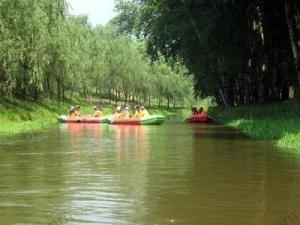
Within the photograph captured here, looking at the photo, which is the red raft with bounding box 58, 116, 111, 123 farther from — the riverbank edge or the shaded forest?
the shaded forest

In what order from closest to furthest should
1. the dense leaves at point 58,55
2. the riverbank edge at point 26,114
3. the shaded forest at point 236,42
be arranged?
the shaded forest at point 236,42 < the riverbank edge at point 26,114 < the dense leaves at point 58,55

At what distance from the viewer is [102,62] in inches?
2356

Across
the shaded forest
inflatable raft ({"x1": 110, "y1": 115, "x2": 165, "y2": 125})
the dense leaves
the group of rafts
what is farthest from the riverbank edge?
the shaded forest

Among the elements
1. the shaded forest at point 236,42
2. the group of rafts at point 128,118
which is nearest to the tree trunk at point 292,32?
the shaded forest at point 236,42

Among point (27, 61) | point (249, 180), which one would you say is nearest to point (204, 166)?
point (249, 180)

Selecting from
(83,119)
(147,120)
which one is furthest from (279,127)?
(83,119)

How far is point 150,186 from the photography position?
10.5 m

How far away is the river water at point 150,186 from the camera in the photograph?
786 cm

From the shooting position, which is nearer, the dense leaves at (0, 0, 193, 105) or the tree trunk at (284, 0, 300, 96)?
the tree trunk at (284, 0, 300, 96)

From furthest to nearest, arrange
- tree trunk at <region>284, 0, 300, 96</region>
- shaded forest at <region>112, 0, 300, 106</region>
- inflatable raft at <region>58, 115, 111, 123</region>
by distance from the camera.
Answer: inflatable raft at <region>58, 115, 111, 123</region> → shaded forest at <region>112, 0, 300, 106</region> → tree trunk at <region>284, 0, 300, 96</region>

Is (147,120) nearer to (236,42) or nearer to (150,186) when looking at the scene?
(236,42)

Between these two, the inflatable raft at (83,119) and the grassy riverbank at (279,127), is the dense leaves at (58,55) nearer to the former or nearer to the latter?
the inflatable raft at (83,119)

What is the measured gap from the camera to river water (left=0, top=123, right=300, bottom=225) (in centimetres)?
786

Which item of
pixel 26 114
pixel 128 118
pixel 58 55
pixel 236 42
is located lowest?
pixel 128 118
